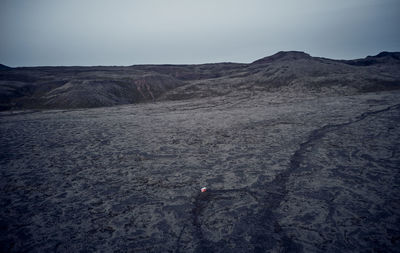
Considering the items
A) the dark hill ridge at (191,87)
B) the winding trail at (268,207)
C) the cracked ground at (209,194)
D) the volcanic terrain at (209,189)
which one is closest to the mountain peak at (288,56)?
the dark hill ridge at (191,87)

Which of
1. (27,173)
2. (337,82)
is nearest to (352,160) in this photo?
(27,173)

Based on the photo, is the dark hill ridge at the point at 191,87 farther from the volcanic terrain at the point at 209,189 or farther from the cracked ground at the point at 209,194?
the cracked ground at the point at 209,194

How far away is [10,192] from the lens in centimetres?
210

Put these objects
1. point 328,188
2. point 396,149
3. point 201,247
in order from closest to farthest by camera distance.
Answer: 1. point 201,247
2. point 328,188
3. point 396,149

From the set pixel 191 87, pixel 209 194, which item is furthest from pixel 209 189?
pixel 191 87

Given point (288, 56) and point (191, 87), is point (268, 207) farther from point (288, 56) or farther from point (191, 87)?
point (288, 56)

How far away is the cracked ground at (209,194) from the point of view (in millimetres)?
1425

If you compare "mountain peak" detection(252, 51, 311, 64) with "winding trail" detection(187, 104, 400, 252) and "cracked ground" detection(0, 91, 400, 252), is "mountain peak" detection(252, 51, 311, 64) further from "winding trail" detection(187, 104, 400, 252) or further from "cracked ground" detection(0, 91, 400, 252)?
"winding trail" detection(187, 104, 400, 252)

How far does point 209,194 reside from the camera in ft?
6.48

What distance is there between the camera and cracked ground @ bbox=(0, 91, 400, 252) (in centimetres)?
142

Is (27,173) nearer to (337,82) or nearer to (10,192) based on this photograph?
(10,192)

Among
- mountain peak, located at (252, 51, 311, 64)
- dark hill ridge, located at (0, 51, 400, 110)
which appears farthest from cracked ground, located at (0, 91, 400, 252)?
mountain peak, located at (252, 51, 311, 64)

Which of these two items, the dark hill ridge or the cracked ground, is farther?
the dark hill ridge

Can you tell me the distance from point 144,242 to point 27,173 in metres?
2.13
